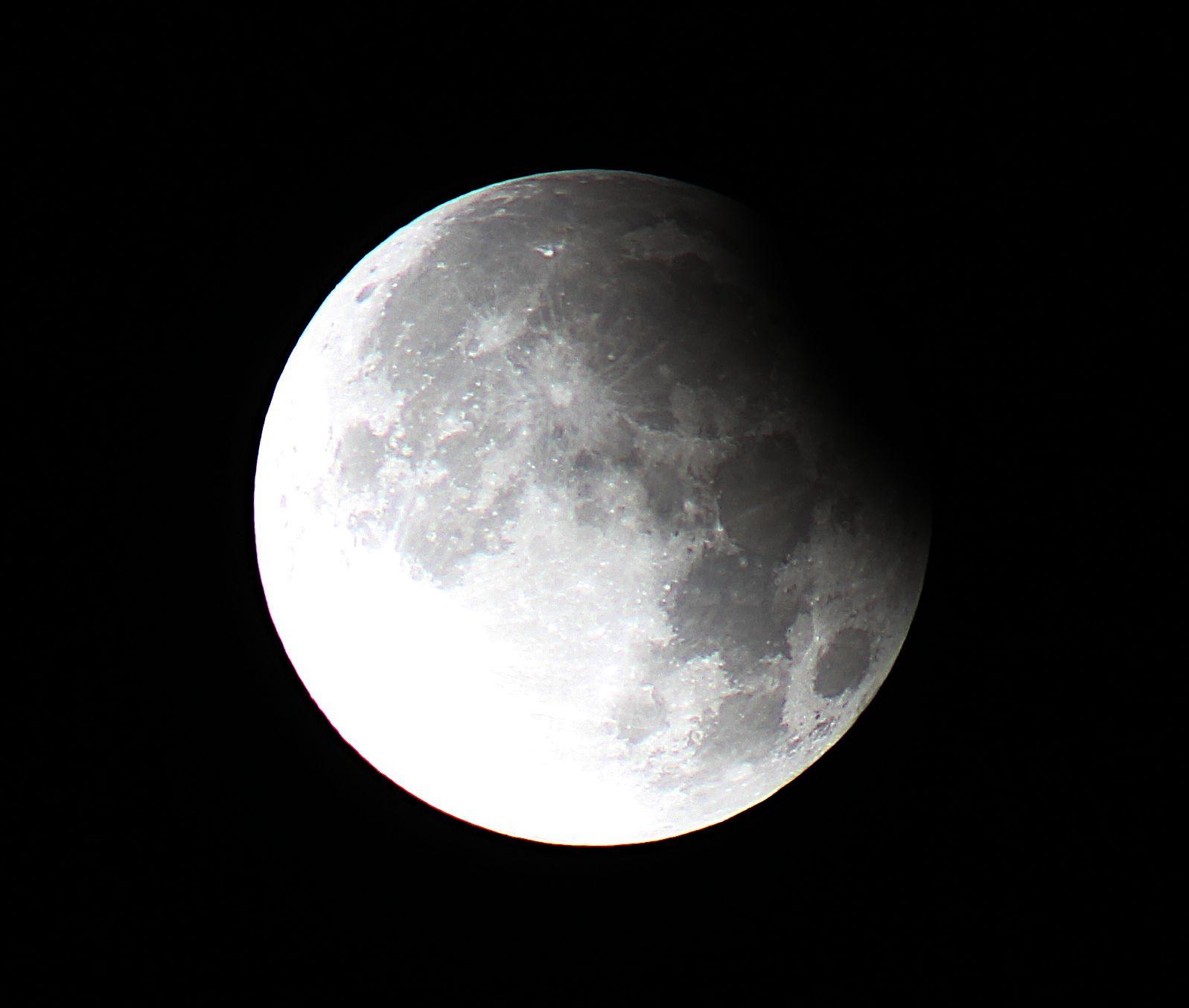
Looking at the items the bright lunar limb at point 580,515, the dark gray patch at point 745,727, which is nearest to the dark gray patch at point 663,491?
the bright lunar limb at point 580,515

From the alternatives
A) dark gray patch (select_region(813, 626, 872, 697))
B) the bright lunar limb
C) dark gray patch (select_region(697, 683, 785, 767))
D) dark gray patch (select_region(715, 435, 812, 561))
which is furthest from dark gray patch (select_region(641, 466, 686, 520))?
dark gray patch (select_region(813, 626, 872, 697))

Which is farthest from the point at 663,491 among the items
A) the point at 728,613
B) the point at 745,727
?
the point at 745,727

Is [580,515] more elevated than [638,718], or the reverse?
[580,515]

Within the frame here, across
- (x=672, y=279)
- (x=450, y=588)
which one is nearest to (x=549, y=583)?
(x=450, y=588)

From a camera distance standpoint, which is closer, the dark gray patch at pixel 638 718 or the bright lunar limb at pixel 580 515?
the bright lunar limb at pixel 580 515

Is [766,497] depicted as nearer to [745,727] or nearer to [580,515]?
[580,515]

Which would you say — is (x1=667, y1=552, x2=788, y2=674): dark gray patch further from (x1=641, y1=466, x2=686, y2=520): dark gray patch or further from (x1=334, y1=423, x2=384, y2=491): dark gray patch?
(x1=334, y1=423, x2=384, y2=491): dark gray patch

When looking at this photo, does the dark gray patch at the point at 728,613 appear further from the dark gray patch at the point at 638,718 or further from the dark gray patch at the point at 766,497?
the dark gray patch at the point at 638,718
